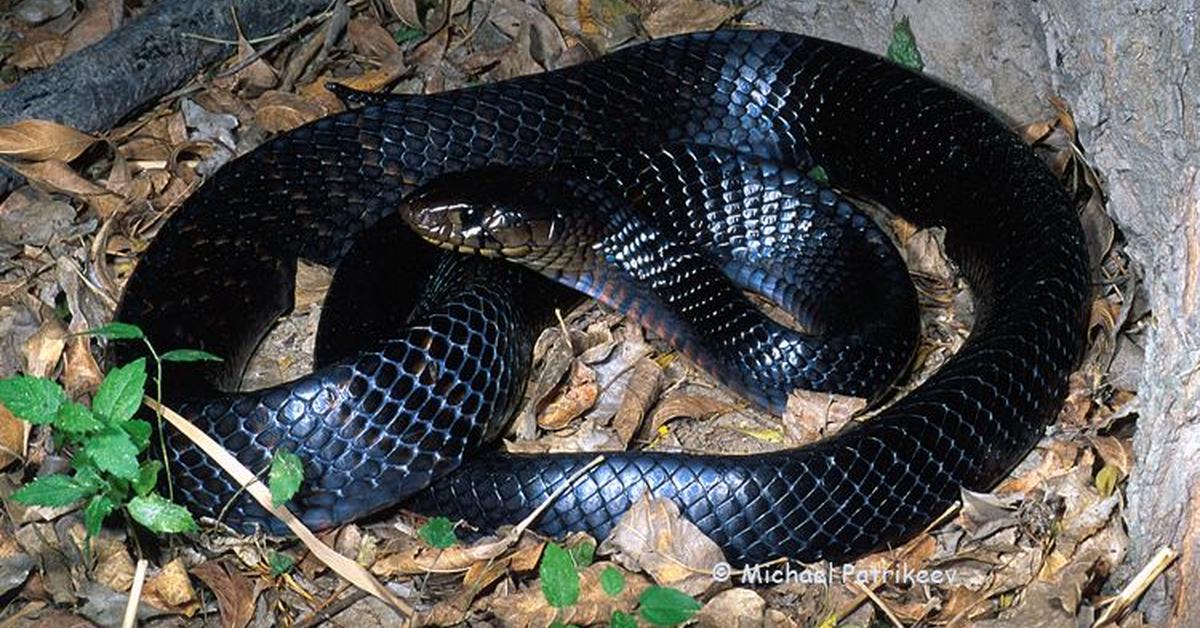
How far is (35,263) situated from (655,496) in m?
3.26

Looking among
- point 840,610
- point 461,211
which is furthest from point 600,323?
point 840,610

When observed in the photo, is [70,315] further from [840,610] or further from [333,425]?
[840,610]

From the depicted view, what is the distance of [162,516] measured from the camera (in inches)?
195

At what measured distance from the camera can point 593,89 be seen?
23.9ft

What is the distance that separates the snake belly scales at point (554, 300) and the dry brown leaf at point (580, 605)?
256 millimetres

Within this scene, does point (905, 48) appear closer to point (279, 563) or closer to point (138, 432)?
point (279, 563)

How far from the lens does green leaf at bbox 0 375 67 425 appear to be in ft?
15.9

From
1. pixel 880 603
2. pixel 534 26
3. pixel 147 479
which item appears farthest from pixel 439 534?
pixel 534 26

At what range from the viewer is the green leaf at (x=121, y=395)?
4898 millimetres

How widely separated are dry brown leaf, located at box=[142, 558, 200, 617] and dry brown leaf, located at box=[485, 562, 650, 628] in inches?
40.4

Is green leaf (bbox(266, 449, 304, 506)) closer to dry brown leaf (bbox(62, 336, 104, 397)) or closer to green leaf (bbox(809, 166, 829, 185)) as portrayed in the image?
dry brown leaf (bbox(62, 336, 104, 397))

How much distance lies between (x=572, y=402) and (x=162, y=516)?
1.80m

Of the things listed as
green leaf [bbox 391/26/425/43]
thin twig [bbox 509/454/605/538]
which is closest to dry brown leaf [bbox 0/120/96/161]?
green leaf [bbox 391/26/425/43]

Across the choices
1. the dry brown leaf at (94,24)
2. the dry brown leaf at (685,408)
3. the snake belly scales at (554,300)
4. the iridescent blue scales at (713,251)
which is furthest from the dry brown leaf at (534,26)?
the dry brown leaf at (685,408)
